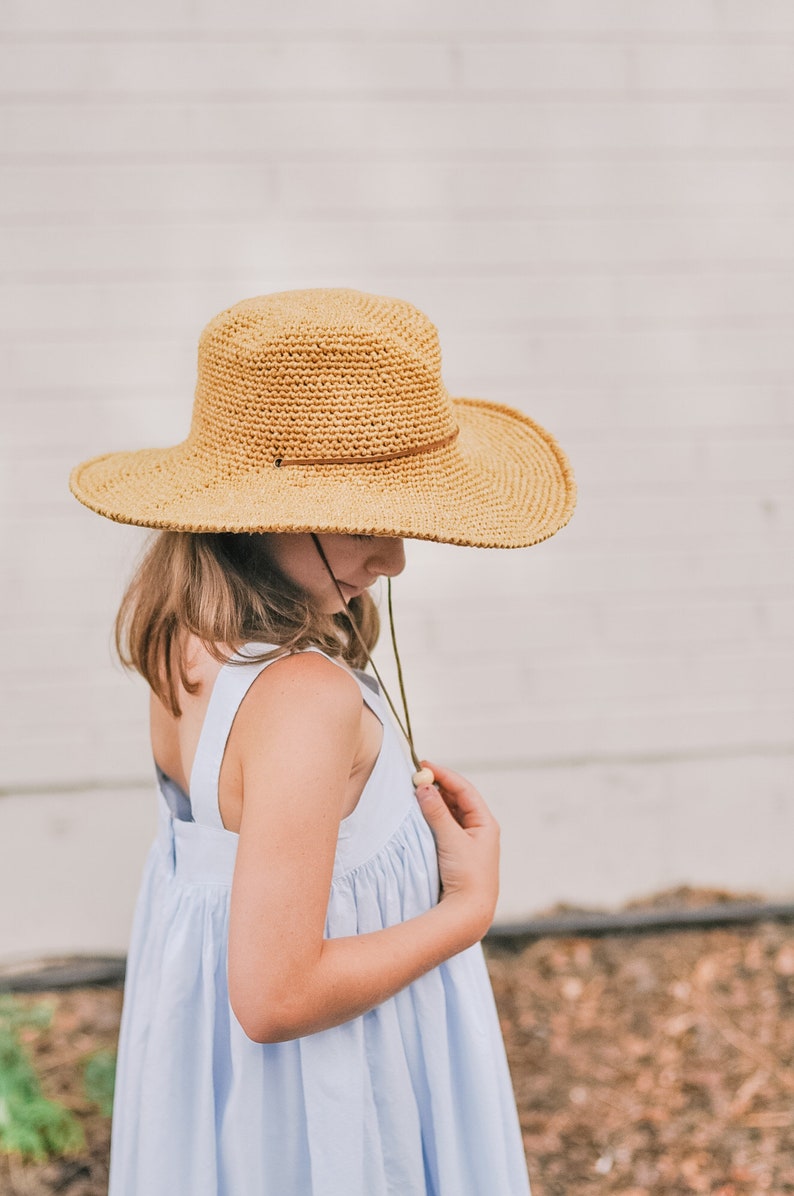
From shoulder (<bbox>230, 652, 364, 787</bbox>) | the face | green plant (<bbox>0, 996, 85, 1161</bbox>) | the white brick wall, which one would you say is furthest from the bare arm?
the white brick wall

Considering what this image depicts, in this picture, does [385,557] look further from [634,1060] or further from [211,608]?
[634,1060]

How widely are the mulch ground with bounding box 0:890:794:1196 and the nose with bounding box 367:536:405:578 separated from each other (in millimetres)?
1986

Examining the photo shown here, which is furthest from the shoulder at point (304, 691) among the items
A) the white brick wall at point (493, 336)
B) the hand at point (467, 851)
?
the white brick wall at point (493, 336)

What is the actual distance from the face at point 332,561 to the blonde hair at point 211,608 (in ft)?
0.06

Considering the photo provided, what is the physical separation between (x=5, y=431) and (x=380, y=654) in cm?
133

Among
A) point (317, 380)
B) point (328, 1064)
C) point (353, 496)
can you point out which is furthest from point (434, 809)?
point (317, 380)

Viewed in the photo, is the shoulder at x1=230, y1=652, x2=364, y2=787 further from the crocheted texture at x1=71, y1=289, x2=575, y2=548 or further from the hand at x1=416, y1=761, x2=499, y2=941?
the hand at x1=416, y1=761, x2=499, y2=941

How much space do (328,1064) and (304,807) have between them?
0.51 m

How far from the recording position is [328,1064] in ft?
4.67

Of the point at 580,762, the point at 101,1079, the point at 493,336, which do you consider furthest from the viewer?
the point at 580,762

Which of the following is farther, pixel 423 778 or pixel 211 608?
pixel 423 778

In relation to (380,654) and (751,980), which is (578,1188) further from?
(380,654)

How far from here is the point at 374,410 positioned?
129 centimetres

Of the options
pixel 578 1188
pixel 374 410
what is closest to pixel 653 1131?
pixel 578 1188
